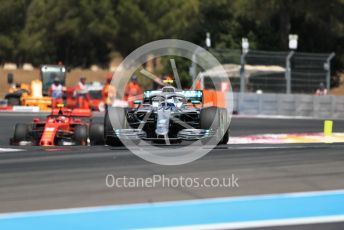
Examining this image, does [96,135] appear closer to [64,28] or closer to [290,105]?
[290,105]

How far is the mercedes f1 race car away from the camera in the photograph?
39.0ft

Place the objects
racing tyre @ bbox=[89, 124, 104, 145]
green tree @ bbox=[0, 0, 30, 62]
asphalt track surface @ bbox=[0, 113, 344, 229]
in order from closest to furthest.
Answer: asphalt track surface @ bbox=[0, 113, 344, 229] → racing tyre @ bbox=[89, 124, 104, 145] → green tree @ bbox=[0, 0, 30, 62]

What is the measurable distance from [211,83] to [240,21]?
18.3 meters

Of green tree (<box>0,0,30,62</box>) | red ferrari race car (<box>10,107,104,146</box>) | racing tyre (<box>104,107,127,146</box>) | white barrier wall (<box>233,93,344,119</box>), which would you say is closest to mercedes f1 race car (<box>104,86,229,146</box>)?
racing tyre (<box>104,107,127,146</box>)

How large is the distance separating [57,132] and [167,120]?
3.54 meters

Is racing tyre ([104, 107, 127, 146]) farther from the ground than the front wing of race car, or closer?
farther from the ground

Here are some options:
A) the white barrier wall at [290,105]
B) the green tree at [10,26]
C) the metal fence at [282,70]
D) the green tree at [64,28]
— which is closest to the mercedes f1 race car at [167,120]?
the white barrier wall at [290,105]

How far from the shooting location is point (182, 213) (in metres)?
6.59

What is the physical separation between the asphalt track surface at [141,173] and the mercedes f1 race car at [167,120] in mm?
361

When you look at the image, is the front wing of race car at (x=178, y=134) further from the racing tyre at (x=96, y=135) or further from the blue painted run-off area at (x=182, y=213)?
the blue painted run-off area at (x=182, y=213)

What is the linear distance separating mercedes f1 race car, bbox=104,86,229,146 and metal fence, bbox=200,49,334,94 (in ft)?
46.8

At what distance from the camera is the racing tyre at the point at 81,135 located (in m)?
14.2

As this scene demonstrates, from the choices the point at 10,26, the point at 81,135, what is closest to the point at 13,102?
the point at 81,135

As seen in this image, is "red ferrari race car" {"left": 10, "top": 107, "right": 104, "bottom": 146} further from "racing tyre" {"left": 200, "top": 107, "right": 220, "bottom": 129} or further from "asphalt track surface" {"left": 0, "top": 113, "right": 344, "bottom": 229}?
"racing tyre" {"left": 200, "top": 107, "right": 220, "bottom": 129}
